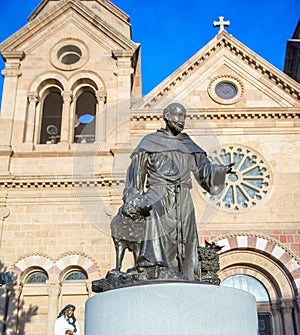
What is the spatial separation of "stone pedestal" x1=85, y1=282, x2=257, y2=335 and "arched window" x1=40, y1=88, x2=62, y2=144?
593 inches

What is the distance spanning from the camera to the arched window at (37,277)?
14.8 meters

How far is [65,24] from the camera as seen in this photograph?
739 inches

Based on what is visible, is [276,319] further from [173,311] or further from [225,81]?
[173,311]

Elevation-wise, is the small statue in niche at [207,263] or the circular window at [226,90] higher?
the circular window at [226,90]

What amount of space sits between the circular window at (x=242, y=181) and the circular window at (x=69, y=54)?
21.3 feet

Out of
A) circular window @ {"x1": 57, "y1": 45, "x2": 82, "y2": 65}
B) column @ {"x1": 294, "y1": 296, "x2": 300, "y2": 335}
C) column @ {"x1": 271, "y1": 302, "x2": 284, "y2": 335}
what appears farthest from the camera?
circular window @ {"x1": 57, "y1": 45, "x2": 82, "y2": 65}

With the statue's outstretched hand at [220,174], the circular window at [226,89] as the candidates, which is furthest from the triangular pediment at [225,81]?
the statue's outstretched hand at [220,174]

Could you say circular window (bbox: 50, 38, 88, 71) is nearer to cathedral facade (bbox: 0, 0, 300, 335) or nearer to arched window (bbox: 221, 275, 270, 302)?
cathedral facade (bbox: 0, 0, 300, 335)

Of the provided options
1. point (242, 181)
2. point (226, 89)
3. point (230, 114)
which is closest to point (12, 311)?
point (242, 181)

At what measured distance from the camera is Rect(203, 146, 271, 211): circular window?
15591mm

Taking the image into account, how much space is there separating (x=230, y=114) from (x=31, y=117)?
728cm

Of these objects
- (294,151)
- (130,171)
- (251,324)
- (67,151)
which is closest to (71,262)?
(67,151)

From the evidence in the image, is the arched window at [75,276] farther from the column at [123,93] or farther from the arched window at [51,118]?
the arched window at [51,118]

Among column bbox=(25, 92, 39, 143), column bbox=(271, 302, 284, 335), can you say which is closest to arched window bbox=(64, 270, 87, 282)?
column bbox=(25, 92, 39, 143)
